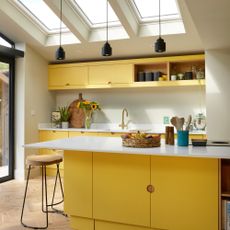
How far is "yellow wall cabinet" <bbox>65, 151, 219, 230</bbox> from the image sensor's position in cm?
262

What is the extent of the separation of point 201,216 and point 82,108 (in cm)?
364

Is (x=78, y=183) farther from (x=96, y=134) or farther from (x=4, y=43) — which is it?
(x=4, y=43)

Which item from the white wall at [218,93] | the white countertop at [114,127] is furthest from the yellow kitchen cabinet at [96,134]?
the white wall at [218,93]

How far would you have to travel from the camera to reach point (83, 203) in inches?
121

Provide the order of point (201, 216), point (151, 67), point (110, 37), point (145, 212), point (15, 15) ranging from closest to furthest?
point (201, 216)
point (145, 212)
point (15, 15)
point (110, 37)
point (151, 67)

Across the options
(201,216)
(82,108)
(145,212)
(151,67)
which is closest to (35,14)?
(82,108)

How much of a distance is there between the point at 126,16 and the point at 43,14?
1.55 m

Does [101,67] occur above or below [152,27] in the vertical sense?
below

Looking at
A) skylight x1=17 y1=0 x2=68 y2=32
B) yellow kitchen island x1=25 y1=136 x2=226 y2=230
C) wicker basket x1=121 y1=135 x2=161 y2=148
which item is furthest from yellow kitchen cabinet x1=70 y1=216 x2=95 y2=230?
skylight x1=17 y1=0 x2=68 y2=32

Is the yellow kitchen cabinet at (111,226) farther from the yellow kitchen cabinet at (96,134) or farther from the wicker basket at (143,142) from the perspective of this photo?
the yellow kitchen cabinet at (96,134)

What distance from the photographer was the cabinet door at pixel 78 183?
304 centimetres

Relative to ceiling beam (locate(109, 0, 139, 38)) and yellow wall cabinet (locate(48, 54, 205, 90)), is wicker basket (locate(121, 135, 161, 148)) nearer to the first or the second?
ceiling beam (locate(109, 0, 139, 38))

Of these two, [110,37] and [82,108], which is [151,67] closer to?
[110,37]

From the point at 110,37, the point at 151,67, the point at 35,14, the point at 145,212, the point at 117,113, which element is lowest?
the point at 145,212
